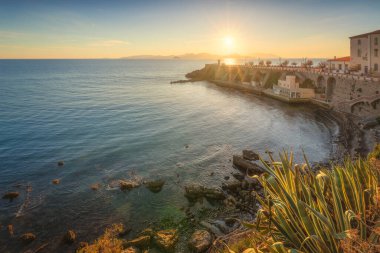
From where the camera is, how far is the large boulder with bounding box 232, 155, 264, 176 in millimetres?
28859

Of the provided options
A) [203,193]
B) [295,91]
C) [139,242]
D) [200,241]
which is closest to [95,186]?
[139,242]

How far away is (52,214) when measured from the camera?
21.9 m

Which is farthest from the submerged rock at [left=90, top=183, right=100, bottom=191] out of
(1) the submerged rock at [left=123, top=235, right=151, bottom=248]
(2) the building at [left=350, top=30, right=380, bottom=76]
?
(2) the building at [left=350, top=30, right=380, bottom=76]

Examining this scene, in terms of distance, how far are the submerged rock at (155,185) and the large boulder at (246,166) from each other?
909 cm

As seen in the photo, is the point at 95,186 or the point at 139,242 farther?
the point at 95,186

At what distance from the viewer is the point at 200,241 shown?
17.8m

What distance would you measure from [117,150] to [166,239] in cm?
2017

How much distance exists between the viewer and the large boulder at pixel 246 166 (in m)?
28.9

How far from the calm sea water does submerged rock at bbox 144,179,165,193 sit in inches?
22.8

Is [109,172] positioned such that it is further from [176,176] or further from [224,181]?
[224,181]

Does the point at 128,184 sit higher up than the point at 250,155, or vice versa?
the point at 250,155

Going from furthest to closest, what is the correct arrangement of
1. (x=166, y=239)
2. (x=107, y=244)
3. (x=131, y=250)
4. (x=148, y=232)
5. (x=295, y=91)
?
(x=295, y=91) < (x=148, y=232) < (x=166, y=239) < (x=107, y=244) < (x=131, y=250)

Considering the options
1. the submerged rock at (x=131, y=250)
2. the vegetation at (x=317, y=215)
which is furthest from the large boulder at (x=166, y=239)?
the vegetation at (x=317, y=215)

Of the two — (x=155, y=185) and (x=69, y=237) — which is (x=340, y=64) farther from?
(x=69, y=237)
